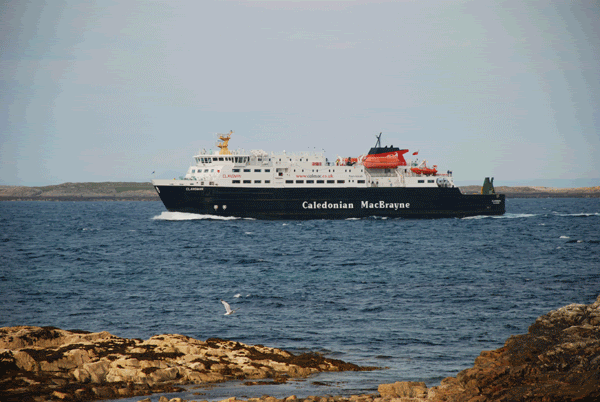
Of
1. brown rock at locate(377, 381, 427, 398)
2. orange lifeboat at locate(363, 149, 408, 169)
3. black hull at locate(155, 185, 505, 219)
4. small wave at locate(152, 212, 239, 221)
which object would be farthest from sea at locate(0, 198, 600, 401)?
orange lifeboat at locate(363, 149, 408, 169)

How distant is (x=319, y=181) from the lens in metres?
56.3

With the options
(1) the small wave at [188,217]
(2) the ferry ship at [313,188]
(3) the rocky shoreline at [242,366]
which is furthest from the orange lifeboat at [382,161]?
(3) the rocky shoreline at [242,366]

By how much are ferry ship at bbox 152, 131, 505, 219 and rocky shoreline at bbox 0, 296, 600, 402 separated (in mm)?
39758

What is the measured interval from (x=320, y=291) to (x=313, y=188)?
111 feet

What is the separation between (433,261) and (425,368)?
708 inches

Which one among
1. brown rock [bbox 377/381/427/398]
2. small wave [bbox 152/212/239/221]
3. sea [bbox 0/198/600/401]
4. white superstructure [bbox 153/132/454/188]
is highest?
white superstructure [bbox 153/132/454/188]

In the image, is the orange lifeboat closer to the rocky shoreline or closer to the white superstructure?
the white superstructure

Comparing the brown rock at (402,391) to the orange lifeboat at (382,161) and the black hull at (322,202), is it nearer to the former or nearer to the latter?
the black hull at (322,202)

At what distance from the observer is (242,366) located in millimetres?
12086

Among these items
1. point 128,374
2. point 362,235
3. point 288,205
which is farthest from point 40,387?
point 288,205

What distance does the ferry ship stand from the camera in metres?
53.7

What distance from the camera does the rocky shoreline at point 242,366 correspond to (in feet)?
29.6

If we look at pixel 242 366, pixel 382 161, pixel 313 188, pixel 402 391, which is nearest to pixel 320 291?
pixel 242 366

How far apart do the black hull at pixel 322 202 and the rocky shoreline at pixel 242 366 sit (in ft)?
130
